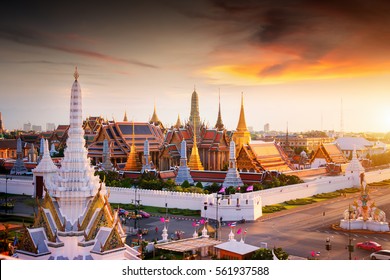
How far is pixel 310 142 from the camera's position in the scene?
40.2 m

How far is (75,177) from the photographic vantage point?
652 cm

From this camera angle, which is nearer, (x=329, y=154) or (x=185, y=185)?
(x=185, y=185)

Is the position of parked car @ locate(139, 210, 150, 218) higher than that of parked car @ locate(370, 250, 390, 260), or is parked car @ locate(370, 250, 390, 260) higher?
parked car @ locate(139, 210, 150, 218)

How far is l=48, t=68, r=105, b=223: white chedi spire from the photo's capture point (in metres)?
6.37

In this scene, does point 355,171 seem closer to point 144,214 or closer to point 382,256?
point 144,214

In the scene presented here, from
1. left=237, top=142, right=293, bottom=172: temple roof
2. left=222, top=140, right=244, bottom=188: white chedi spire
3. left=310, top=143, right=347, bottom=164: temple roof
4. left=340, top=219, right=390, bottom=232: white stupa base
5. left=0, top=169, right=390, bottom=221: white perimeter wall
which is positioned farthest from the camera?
left=310, top=143, right=347, bottom=164: temple roof

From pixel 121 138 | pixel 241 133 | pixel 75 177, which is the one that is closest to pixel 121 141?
pixel 121 138

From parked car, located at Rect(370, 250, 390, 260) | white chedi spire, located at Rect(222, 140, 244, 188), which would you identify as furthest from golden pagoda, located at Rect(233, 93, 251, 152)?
parked car, located at Rect(370, 250, 390, 260)

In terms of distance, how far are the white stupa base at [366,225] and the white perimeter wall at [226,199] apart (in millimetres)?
1805

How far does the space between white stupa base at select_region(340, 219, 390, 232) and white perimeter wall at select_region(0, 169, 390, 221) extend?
1805 millimetres

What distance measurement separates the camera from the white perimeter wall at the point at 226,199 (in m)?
10.6

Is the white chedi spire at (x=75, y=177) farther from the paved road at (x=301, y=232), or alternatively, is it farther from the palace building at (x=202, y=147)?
the palace building at (x=202, y=147)

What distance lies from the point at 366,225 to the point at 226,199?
105 inches

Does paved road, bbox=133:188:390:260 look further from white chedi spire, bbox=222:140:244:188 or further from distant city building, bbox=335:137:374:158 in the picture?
distant city building, bbox=335:137:374:158
